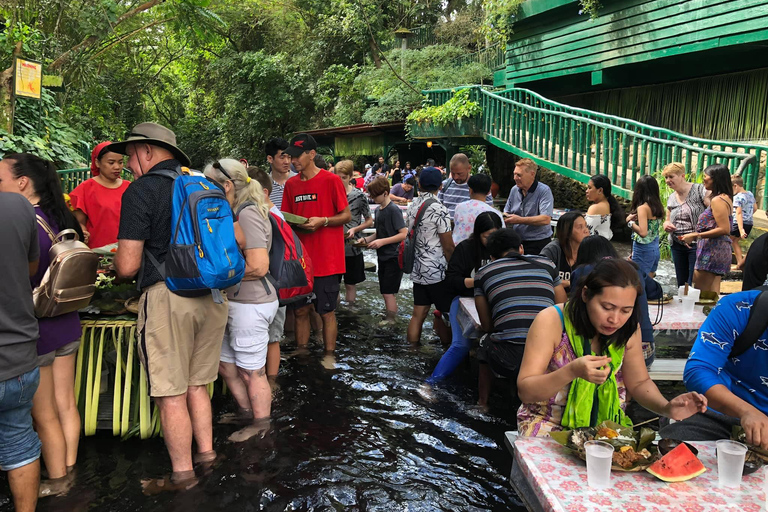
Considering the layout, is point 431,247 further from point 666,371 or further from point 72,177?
point 72,177

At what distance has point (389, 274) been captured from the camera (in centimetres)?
727

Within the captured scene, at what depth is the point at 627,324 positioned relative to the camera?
2.87 metres

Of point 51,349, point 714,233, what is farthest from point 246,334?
point 714,233

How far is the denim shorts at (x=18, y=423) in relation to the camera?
2865mm

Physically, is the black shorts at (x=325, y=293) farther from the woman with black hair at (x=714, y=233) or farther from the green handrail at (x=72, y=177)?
the green handrail at (x=72, y=177)

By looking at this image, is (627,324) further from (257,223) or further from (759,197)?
(759,197)

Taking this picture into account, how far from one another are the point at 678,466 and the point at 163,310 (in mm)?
2581

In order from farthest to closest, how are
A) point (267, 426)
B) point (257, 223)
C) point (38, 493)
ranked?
point (267, 426)
point (257, 223)
point (38, 493)

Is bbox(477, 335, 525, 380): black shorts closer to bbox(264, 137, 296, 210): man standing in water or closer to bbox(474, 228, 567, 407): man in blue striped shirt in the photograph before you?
bbox(474, 228, 567, 407): man in blue striped shirt

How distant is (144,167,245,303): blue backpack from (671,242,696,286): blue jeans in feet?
18.7

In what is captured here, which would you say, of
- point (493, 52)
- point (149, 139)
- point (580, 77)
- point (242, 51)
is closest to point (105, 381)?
point (149, 139)

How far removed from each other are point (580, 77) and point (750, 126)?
16.5 feet

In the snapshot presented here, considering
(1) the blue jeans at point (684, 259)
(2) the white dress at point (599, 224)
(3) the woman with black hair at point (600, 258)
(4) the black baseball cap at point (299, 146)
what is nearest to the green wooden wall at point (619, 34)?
(1) the blue jeans at point (684, 259)

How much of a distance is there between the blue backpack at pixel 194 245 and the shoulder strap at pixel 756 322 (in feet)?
8.42
